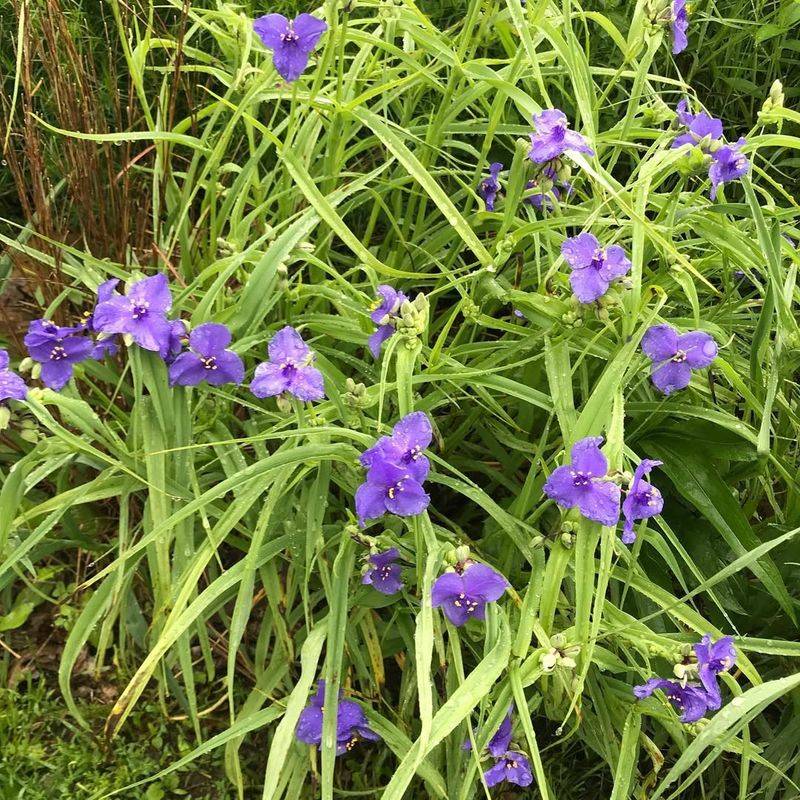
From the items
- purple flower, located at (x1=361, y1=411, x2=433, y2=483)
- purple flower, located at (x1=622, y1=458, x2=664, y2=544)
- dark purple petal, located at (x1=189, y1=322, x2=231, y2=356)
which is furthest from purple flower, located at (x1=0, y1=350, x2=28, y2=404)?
purple flower, located at (x1=622, y1=458, x2=664, y2=544)

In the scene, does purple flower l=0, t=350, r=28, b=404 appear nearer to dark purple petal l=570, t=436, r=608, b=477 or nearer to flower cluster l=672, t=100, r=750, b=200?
dark purple petal l=570, t=436, r=608, b=477

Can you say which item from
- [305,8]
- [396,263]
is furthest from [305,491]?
[305,8]

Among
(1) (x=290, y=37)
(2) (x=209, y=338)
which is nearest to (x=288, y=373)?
(2) (x=209, y=338)

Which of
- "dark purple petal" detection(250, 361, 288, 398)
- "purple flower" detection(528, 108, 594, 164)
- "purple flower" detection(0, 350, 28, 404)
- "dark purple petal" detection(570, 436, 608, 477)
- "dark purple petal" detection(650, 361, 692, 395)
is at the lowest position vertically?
"dark purple petal" detection(650, 361, 692, 395)

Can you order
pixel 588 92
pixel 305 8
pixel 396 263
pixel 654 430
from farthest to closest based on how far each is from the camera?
pixel 305 8
pixel 396 263
pixel 654 430
pixel 588 92

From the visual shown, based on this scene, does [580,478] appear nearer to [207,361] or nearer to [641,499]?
[641,499]

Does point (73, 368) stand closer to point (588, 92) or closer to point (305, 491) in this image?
point (305, 491)
